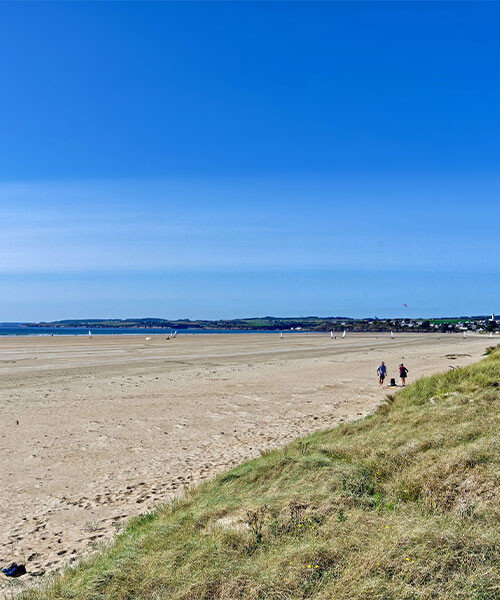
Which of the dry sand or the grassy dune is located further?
the dry sand

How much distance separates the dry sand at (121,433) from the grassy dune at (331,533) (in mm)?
1271

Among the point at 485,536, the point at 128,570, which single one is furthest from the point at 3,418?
the point at 485,536

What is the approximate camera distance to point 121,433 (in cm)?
1352

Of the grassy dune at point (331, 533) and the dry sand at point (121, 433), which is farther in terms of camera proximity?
the dry sand at point (121, 433)

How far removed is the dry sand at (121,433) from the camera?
7.60m

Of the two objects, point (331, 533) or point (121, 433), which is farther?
point (121, 433)

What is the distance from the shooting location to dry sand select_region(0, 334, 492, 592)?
760 cm

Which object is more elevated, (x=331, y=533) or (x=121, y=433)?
(x=331, y=533)

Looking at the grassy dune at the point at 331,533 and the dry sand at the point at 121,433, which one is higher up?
the grassy dune at the point at 331,533

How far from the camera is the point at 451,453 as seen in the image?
23.3 ft

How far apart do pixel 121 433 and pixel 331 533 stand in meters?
9.49

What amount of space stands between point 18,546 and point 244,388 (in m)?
15.7

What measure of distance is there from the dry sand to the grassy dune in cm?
127

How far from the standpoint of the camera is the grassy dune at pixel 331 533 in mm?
4398
